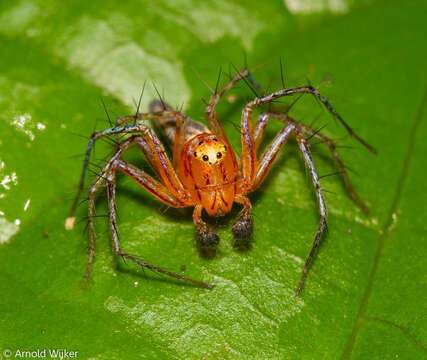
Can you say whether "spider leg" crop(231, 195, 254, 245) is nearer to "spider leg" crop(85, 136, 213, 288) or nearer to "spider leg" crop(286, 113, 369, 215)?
"spider leg" crop(85, 136, 213, 288)

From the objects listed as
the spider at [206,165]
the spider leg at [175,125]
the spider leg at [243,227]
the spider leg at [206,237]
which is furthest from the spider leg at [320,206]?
the spider leg at [175,125]

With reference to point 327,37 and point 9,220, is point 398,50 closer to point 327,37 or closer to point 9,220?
point 327,37

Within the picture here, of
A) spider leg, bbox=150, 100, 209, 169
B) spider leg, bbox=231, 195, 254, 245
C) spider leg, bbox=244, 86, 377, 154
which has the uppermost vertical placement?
spider leg, bbox=244, 86, 377, 154

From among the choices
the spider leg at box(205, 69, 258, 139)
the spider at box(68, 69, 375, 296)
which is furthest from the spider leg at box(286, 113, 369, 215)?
the spider leg at box(205, 69, 258, 139)

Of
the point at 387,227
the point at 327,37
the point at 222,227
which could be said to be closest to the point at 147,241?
the point at 222,227

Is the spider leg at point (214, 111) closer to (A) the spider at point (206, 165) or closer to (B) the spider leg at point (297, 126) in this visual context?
(A) the spider at point (206, 165)
